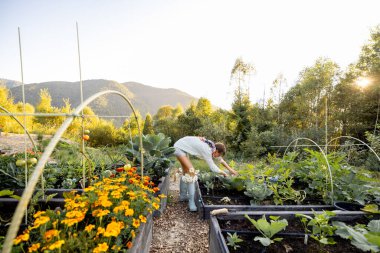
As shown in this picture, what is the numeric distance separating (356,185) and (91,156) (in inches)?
146

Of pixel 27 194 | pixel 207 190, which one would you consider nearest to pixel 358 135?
pixel 207 190

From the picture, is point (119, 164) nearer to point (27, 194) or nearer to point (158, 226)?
point (158, 226)

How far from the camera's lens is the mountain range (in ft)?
98.5

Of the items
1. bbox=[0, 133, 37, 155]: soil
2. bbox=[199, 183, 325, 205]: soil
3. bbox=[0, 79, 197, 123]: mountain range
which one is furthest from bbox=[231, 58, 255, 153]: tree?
bbox=[0, 79, 197, 123]: mountain range

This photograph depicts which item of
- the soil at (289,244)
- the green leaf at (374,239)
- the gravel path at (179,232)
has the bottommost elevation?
the gravel path at (179,232)

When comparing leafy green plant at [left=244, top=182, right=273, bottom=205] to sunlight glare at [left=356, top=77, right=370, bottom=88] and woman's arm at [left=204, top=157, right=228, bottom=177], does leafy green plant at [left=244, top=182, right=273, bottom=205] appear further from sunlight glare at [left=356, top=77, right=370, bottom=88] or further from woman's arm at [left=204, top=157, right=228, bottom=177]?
sunlight glare at [left=356, top=77, right=370, bottom=88]

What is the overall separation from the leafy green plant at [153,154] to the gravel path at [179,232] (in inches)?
23.2

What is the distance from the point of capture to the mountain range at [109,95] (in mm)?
30031

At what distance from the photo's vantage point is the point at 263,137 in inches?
331

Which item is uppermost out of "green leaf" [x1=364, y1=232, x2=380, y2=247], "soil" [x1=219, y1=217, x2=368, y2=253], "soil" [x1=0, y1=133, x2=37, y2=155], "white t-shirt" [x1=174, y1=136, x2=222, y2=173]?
"white t-shirt" [x1=174, y1=136, x2=222, y2=173]

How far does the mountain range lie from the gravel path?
20341 mm

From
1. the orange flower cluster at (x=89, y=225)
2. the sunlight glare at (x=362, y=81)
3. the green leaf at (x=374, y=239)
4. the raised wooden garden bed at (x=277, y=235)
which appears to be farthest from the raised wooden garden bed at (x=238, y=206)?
the sunlight glare at (x=362, y=81)

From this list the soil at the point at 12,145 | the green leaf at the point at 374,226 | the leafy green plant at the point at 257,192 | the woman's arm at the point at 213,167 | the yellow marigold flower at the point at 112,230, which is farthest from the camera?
the soil at the point at 12,145

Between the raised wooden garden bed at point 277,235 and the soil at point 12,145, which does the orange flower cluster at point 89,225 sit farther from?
the soil at point 12,145
